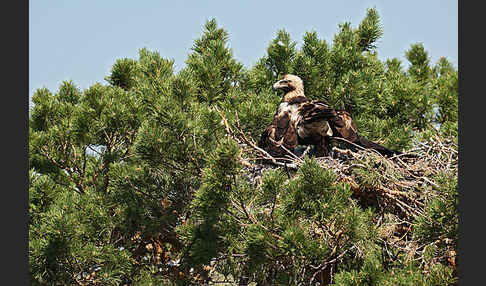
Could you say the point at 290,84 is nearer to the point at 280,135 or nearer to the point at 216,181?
the point at 280,135

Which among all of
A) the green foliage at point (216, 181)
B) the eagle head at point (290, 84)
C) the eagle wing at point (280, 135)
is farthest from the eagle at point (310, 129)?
the eagle head at point (290, 84)

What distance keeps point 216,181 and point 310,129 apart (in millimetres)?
2094

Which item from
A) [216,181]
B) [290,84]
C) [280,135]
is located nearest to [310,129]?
[280,135]

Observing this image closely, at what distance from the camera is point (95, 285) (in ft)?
16.4

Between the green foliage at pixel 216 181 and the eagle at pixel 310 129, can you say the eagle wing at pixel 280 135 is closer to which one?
the eagle at pixel 310 129

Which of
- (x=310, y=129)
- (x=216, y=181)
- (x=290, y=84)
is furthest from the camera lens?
(x=290, y=84)

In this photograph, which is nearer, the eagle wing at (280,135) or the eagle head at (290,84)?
the eagle wing at (280,135)

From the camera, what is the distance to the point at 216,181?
3.90m

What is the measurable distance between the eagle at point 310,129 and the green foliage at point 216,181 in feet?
1.22

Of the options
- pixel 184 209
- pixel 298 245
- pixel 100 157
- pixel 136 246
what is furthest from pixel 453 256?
pixel 100 157

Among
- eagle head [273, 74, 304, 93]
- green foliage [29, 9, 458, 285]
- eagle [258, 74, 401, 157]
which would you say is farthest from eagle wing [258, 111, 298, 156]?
eagle head [273, 74, 304, 93]

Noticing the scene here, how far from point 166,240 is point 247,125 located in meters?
1.35

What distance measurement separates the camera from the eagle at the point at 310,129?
18.7 ft

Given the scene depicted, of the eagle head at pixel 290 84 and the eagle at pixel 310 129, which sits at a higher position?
the eagle head at pixel 290 84
